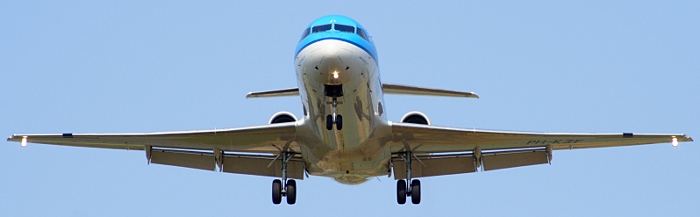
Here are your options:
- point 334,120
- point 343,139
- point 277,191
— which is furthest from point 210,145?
point 334,120

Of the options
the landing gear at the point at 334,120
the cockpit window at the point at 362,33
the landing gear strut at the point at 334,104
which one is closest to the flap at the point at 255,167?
the landing gear strut at the point at 334,104

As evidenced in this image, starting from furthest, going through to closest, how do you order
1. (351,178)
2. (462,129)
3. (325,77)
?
(351,178) → (462,129) → (325,77)

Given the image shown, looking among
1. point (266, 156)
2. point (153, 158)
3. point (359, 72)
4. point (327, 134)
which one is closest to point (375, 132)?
point (327, 134)

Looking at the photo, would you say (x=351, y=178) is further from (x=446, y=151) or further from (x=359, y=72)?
(x=359, y=72)

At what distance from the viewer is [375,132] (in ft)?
84.3

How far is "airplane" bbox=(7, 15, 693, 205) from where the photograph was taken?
916 inches

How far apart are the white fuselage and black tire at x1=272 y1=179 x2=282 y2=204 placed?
2.92 feet

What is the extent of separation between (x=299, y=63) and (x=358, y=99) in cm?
154

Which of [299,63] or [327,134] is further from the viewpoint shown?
[327,134]

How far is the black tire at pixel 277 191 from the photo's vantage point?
91.9 feet

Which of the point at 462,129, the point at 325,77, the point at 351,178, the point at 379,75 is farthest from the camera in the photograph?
the point at 351,178

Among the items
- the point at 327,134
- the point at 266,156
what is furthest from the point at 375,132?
the point at 266,156

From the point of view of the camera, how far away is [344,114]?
79.0 ft

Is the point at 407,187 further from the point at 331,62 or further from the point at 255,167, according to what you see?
the point at 331,62
